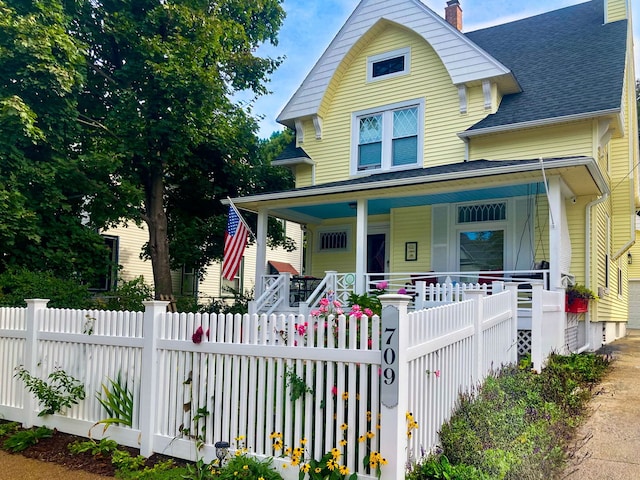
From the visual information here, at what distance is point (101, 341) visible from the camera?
5.20 meters

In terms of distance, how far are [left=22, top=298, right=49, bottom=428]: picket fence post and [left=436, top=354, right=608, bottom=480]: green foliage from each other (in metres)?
4.42

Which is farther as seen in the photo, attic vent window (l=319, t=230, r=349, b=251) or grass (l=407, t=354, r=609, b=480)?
attic vent window (l=319, t=230, r=349, b=251)

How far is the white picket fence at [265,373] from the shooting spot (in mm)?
3785

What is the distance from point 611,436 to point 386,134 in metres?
9.57

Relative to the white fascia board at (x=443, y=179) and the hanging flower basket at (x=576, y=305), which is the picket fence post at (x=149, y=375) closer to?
the white fascia board at (x=443, y=179)

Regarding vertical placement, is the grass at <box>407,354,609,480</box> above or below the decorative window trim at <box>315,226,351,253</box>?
below

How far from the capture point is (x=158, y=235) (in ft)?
45.5

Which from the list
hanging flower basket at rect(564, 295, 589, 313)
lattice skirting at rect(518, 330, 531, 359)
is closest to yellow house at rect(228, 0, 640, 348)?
hanging flower basket at rect(564, 295, 589, 313)

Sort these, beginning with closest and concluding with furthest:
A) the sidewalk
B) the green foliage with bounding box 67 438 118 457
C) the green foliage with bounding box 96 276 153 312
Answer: the sidewalk, the green foliage with bounding box 67 438 118 457, the green foliage with bounding box 96 276 153 312

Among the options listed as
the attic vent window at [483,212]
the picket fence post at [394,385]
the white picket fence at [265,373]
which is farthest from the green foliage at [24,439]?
the attic vent window at [483,212]

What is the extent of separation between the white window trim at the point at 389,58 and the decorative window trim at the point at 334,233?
4.19 m

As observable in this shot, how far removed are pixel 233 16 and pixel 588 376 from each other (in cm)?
1312

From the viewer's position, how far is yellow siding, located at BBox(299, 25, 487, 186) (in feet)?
40.6

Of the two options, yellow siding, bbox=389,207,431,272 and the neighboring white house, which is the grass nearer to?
yellow siding, bbox=389,207,431,272
